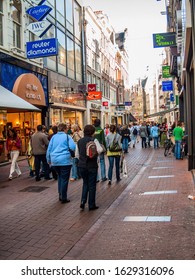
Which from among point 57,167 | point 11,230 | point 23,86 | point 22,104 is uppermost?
point 23,86

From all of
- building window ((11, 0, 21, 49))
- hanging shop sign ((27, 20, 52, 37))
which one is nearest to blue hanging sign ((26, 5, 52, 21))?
hanging shop sign ((27, 20, 52, 37))

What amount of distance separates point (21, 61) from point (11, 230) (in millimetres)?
12076

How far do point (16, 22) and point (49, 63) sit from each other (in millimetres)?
4560

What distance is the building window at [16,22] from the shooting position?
15680 millimetres

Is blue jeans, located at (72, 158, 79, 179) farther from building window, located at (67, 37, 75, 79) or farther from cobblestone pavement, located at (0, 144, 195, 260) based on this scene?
building window, located at (67, 37, 75, 79)

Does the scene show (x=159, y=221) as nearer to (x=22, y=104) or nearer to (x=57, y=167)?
(x=57, y=167)

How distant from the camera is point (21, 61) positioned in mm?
15805

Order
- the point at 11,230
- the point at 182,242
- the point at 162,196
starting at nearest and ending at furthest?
the point at 182,242 → the point at 11,230 → the point at 162,196

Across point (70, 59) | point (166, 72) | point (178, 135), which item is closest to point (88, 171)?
point (178, 135)

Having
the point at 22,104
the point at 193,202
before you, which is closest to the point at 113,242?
the point at 193,202

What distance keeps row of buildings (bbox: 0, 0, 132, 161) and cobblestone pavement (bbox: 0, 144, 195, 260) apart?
14.2 feet

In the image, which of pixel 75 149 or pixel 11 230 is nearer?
pixel 11 230

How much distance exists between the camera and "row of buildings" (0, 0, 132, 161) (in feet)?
47.5

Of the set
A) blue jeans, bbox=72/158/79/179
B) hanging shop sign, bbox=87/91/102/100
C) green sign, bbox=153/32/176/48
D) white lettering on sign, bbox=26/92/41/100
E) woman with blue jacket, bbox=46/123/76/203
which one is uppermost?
green sign, bbox=153/32/176/48
